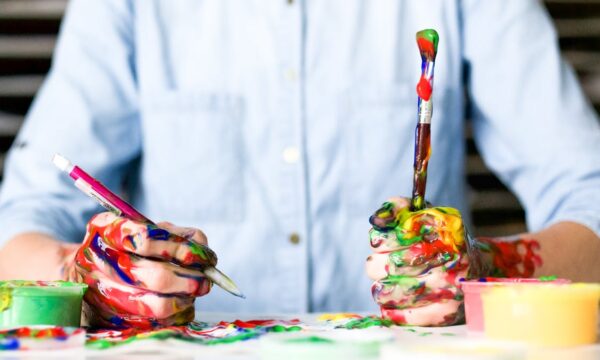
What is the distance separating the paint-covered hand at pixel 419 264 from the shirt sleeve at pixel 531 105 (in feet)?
2.15

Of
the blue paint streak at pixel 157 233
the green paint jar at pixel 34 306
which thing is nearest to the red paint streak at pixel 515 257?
the blue paint streak at pixel 157 233

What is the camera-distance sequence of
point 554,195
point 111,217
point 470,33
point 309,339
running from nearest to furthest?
point 309,339 → point 111,217 → point 554,195 → point 470,33

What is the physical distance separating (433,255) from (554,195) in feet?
2.38

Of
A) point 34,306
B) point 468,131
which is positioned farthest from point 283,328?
point 468,131

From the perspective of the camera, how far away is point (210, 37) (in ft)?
6.61

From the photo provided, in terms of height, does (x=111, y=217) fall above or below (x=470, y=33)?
below

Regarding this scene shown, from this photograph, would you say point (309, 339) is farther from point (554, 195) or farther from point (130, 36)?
point (130, 36)

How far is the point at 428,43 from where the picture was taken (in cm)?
130

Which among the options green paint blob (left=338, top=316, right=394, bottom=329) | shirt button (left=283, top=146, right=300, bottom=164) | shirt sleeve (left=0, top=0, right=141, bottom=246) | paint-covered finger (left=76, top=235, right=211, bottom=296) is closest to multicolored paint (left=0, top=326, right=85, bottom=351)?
paint-covered finger (left=76, top=235, right=211, bottom=296)

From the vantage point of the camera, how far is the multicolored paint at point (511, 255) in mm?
1491

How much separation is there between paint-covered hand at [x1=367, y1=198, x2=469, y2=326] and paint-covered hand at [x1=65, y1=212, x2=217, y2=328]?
25 centimetres

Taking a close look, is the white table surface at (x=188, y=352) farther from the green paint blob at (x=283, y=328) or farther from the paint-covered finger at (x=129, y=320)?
the paint-covered finger at (x=129, y=320)

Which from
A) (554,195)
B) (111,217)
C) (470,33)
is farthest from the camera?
(470,33)

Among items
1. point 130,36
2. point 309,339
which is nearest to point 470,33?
point 130,36
